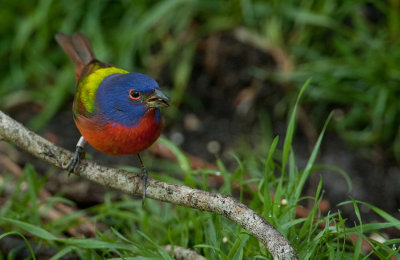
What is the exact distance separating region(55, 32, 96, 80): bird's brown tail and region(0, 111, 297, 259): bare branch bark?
0.87 m

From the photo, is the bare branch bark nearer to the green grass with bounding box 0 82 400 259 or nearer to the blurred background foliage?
the green grass with bounding box 0 82 400 259

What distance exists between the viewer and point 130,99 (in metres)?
2.79

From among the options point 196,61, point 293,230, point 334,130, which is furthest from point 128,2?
point 293,230

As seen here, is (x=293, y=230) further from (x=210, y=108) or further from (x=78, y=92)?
(x=210, y=108)

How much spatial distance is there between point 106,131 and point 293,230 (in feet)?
3.59

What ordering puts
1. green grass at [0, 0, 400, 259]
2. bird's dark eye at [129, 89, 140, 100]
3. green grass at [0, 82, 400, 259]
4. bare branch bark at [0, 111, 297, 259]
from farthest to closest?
green grass at [0, 0, 400, 259]
bird's dark eye at [129, 89, 140, 100]
green grass at [0, 82, 400, 259]
bare branch bark at [0, 111, 297, 259]

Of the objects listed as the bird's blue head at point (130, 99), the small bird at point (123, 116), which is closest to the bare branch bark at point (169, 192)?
the small bird at point (123, 116)

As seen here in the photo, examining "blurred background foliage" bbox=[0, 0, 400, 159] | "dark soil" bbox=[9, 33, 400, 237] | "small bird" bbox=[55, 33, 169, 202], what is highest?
"small bird" bbox=[55, 33, 169, 202]

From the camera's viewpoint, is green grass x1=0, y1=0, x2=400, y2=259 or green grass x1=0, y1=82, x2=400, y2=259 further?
green grass x1=0, y1=0, x2=400, y2=259

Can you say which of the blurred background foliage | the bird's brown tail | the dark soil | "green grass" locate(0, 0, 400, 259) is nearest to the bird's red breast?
the bird's brown tail

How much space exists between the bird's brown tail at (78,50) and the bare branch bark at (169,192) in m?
0.87

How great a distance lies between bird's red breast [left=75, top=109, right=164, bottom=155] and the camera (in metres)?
2.75

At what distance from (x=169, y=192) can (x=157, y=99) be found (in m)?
0.51

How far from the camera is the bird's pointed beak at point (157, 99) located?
8.95 ft
